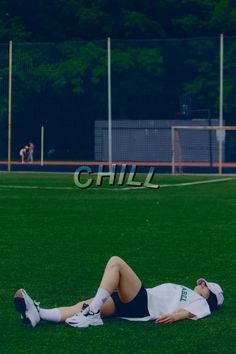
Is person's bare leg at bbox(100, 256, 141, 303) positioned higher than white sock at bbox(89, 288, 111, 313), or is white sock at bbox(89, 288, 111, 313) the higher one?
person's bare leg at bbox(100, 256, 141, 303)

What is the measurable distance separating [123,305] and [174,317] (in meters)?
0.50

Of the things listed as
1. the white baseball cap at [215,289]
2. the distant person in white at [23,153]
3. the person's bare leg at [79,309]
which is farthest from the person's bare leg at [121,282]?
the distant person in white at [23,153]

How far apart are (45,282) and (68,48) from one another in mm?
39951

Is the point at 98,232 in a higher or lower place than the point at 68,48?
lower

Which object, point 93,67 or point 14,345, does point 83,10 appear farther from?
point 14,345

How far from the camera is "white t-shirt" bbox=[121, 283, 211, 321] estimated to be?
10.1m

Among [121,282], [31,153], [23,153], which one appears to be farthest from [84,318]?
[31,153]

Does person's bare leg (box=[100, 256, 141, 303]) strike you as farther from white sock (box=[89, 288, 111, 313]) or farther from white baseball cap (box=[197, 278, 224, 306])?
white baseball cap (box=[197, 278, 224, 306])

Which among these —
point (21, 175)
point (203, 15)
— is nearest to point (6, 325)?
point (21, 175)

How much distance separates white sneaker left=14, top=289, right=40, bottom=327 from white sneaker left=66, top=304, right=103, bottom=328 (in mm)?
307

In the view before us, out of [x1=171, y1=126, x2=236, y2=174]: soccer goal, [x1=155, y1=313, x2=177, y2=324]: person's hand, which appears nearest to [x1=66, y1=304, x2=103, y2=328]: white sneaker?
[x1=155, y1=313, x2=177, y2=324]: person's hand

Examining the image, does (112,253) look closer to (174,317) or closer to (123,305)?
(123,305)

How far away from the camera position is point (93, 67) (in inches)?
2141

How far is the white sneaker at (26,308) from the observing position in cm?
977
